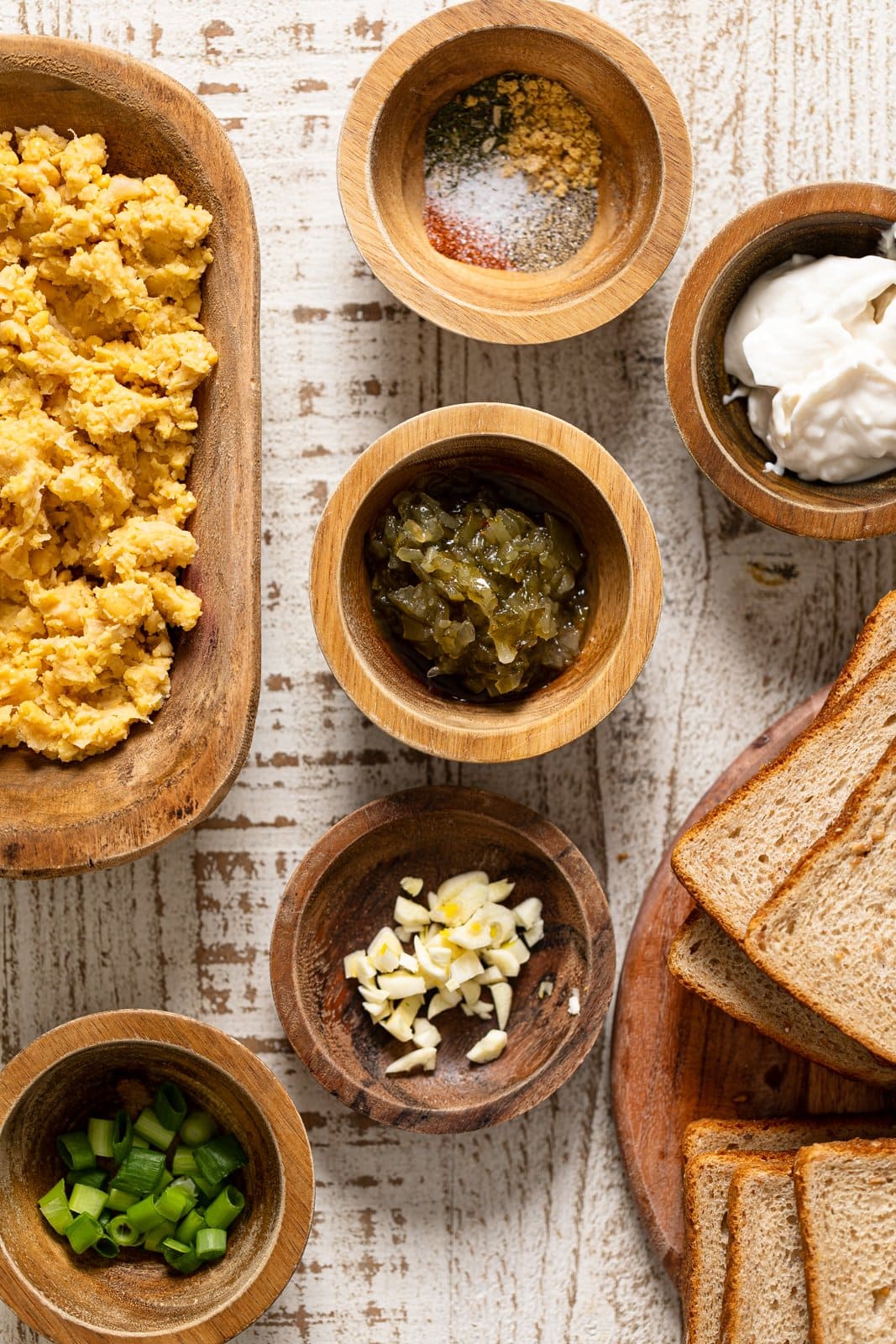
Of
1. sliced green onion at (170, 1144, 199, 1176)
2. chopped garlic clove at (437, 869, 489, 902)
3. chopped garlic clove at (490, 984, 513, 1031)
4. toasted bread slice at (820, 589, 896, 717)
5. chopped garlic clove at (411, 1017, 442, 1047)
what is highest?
toasted bread slice at (820, 589, 896, 717)

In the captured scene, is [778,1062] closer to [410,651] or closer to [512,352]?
[410,651]

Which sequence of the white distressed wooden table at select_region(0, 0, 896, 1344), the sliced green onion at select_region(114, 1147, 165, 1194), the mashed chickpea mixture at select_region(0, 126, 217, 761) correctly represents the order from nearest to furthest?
the mashed chickpea mixture at select_region(0, 126, 217, 761) < the sliced green onion at select_region(114, 1147, 165, 1194) < the white distressed wooden table at select_region(0, 0, 896, 1344)

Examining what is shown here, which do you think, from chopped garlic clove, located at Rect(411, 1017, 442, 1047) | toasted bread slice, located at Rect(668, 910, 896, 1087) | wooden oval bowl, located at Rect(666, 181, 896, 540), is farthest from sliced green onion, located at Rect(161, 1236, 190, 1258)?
wooden oval bowl, located at Rect(666, 181, 896, 540)

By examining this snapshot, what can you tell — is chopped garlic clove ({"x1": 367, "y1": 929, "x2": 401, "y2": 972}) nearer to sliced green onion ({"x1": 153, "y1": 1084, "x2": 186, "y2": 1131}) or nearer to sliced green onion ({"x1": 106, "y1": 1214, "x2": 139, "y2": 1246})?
sliced green onion ({"x1": 153, "y1": 1084, "x2": 186, "y2": 1131})

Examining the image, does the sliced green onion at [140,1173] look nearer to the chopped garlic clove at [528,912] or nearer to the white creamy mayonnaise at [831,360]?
the chopped garlic clove at [528,912]

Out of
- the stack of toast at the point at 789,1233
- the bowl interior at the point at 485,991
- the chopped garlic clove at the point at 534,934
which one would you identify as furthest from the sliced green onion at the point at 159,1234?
the stack of toast at the point at 789,1233

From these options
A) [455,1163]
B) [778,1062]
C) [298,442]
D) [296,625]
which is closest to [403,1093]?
[455,1163]
